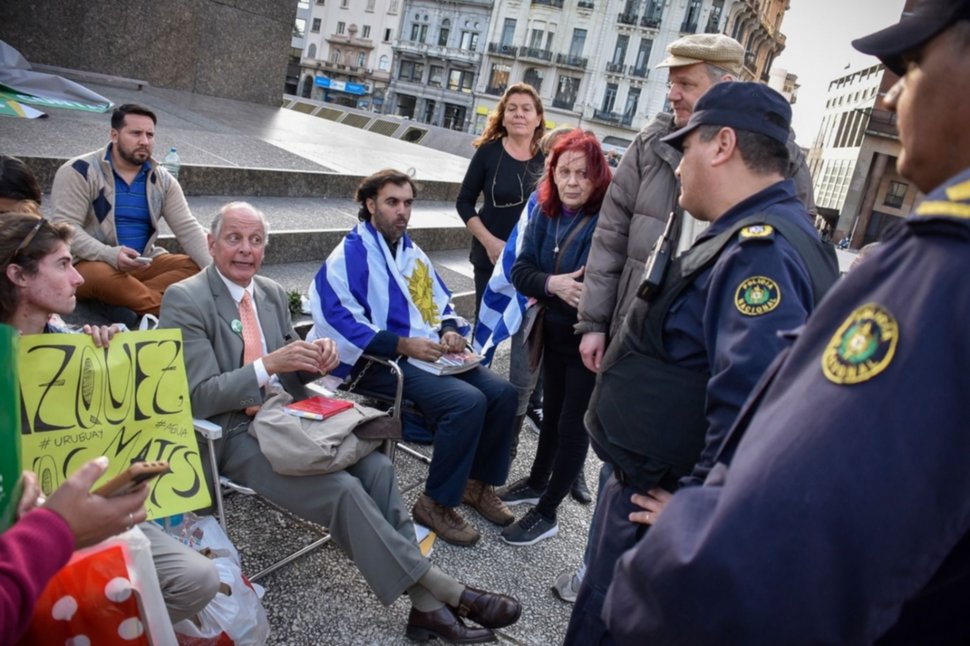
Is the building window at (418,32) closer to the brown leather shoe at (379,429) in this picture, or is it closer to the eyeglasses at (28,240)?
the brown leather shoe at (379,429)

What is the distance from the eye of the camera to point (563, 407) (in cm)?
354

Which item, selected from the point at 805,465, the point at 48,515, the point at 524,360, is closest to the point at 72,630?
the point at 48,515

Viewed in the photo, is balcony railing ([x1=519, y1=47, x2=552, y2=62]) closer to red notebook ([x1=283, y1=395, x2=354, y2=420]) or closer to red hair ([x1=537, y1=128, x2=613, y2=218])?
red hair ([x1=537, y1=128, x2=613, y2=218])

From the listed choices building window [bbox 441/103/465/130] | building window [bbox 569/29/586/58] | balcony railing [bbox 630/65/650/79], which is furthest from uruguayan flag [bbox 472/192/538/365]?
building window [bbox 441/103/465/130]

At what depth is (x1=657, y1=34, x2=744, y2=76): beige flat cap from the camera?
2.92m

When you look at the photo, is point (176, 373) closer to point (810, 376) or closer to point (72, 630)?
point (72, 630)

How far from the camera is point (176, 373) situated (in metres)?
2.56

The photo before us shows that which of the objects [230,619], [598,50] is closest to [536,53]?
[598,50]

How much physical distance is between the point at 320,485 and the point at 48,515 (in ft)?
4.95

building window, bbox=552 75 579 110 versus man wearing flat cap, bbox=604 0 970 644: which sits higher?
building window, bbox=552 75 579 110

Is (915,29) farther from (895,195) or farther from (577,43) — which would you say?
(577,43)

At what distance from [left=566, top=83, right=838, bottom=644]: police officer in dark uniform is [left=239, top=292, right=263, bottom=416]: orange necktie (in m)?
1.74

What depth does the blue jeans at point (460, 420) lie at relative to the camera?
344cm

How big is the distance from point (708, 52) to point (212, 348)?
7.92 ft
